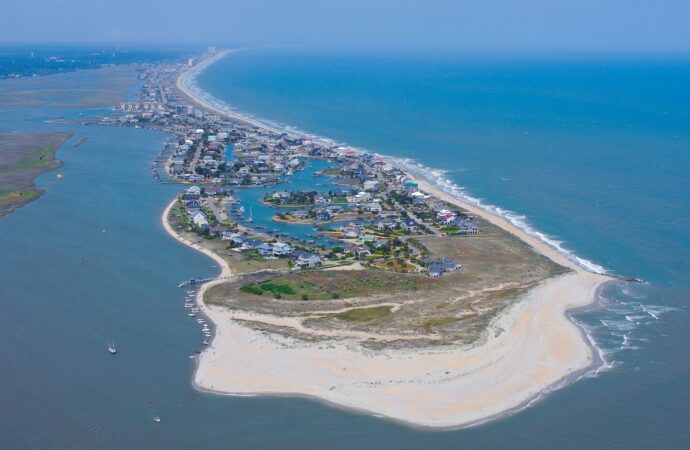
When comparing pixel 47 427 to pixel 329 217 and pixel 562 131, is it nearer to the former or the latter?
pixel 329 217

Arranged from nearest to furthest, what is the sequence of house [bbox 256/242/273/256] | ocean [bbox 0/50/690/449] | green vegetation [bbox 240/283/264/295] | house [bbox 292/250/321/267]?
ocean [bbox 0/50/690/449] < green vegetation [bbox 240/283/264/295] < house [bbox 292/250/321/267] < house [bbox 256/242/273/256]

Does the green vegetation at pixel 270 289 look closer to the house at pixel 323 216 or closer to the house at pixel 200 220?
the house at pixel 200 220

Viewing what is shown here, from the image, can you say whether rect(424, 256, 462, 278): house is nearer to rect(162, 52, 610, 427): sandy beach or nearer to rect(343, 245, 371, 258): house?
rect(343, 245, 371, 258): house

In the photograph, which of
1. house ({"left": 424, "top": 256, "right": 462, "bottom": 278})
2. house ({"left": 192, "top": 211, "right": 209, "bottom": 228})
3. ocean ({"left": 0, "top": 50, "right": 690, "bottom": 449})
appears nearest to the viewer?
ocean ({"left": 0, "top": 50, "right": 690, "bottom": 449})

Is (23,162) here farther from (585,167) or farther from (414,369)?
(585,167)

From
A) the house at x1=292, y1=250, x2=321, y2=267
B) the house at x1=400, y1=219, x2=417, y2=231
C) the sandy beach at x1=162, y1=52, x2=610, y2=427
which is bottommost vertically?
the sandy beach at x1=162, y1=52, x2=610, y2=427

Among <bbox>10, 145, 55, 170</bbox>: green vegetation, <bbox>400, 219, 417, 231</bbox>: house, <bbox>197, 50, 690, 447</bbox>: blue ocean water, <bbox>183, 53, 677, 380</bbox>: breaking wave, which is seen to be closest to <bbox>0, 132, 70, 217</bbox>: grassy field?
<bbox>10, 145, 55, 170</bbox>: green vegetation

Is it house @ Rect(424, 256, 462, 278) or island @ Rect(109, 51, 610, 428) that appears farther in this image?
house @ Rect(424, 256, 462, 278)

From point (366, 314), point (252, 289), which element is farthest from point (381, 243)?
point (366, 314)
